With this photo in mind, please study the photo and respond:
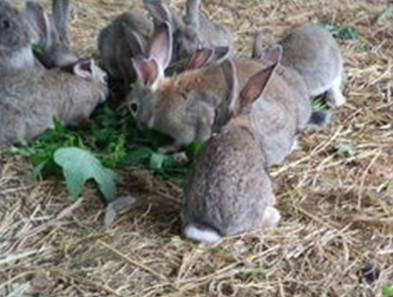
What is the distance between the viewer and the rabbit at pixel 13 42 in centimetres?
468

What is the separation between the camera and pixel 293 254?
3.76 meters

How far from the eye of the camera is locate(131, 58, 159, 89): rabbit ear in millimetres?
4621

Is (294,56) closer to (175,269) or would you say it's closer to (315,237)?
(315,237)

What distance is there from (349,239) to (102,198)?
3.70 ft

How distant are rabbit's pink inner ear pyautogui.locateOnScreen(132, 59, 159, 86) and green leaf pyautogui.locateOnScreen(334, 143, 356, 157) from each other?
3.35 feet

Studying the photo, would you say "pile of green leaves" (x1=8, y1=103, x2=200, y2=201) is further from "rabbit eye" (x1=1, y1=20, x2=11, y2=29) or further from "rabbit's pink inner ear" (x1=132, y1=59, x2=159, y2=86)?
"rabbit eye" (x1=1, y1=20, x2=11, y2=29)

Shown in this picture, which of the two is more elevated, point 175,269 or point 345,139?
point 175,269

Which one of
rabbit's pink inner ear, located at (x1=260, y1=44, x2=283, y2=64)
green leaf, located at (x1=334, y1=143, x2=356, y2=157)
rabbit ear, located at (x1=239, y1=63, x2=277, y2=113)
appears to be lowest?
green leaf, located at (x1=334, y1=143, x2=356, y2=157)

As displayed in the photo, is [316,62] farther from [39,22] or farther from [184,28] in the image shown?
[39,22]

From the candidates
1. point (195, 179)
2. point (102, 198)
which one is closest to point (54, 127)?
point (102, 198)

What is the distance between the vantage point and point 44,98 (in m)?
4.62

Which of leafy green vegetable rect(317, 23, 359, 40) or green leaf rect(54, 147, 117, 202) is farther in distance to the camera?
leafy green vegetable rect(317, 23, 359, 40)

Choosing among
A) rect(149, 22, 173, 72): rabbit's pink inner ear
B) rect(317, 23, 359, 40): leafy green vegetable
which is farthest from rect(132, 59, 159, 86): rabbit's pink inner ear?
rect(317, 23, 359, 40): leafy green vegetable

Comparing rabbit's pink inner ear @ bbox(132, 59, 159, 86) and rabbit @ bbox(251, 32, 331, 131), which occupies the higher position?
→ rabbit's pink inner ear @ bbox(132, 59, 159, 86)
